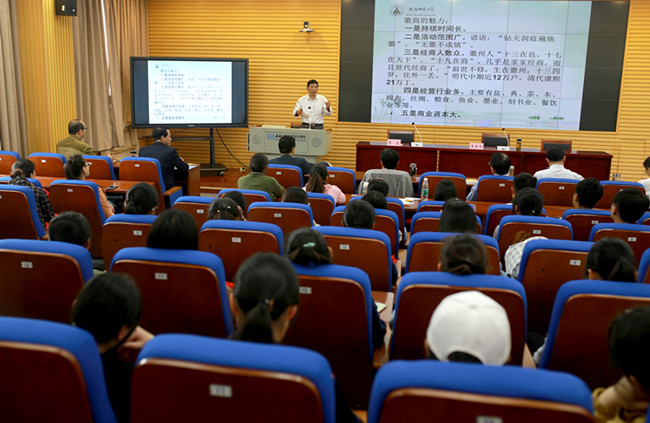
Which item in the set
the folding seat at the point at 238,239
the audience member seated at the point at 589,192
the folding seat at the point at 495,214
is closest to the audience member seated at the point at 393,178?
the folding seat at the point at 495,214

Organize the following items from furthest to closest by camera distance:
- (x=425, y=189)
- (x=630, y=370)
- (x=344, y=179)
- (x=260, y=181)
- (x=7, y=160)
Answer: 1. (x=344, y=179)
2. (x=7, y=160)
3. (x=425, y=189)
4. (x=260, y=181)
5. (x=630, y=370)

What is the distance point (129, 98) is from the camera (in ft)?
33.4

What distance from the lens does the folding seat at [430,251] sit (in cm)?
304

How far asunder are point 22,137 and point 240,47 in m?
4.32

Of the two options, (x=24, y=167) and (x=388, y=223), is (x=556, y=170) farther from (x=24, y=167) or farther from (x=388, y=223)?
(x=24, y=167)

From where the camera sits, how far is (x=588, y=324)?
2.16m

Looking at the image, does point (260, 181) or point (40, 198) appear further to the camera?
point (260, 181)

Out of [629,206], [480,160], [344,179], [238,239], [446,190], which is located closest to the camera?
[238,239]

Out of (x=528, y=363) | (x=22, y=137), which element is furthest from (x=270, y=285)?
(x=22, y=137)

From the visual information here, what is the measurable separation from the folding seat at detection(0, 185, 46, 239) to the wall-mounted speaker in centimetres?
483

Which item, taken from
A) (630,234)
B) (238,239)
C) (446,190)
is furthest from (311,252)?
(446,190)

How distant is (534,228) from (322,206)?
1740 millimetres

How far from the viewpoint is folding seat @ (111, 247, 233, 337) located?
89.7 inches

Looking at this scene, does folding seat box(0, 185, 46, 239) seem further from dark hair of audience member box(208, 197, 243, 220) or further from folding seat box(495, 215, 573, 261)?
folding seat box(495, 215, 573, 261)
